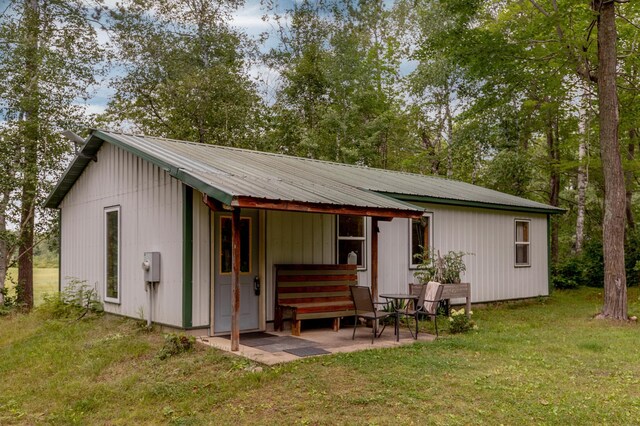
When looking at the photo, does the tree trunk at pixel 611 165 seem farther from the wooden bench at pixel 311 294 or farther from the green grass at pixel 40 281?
the green grass at pixel 40 281

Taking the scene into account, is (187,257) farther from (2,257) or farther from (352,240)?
(2,257)

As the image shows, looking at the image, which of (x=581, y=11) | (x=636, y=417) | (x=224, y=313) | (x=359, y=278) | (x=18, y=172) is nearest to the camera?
(x=636, y=417)

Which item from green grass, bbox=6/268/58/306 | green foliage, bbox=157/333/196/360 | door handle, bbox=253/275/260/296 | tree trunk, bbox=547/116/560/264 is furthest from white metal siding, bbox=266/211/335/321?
tree trunk, bbox=547/116/560/264

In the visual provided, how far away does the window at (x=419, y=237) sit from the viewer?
11.4 m

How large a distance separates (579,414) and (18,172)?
14988mm

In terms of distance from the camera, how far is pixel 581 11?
12.2 metres

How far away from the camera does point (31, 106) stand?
50.2ft

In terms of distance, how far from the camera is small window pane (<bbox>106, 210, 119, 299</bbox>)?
998 cm

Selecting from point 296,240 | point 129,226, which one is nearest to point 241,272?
point 296,240

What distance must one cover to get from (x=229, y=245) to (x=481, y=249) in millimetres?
6765

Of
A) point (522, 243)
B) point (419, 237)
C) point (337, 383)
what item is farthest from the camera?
point (522, 243)

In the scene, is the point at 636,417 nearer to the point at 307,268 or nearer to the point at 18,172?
the point at 307,268

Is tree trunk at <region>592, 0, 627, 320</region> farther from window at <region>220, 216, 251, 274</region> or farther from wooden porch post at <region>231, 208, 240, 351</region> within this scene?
wooden porch post at <region>231, 208, 240, 351</region>

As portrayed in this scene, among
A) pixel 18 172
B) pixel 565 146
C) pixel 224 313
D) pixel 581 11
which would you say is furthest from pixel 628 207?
pixel 18 172
